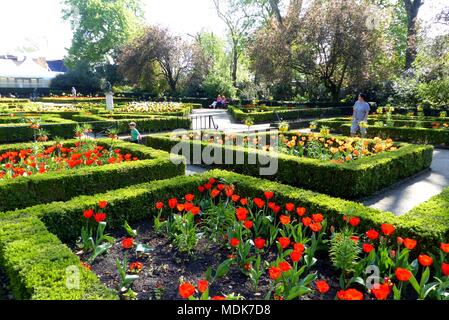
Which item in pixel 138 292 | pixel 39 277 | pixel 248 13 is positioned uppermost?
pixel 248 13

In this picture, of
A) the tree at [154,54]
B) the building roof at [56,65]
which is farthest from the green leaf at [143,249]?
the building roof at [56,65]

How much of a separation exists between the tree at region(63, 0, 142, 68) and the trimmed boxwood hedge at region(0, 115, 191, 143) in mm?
30424

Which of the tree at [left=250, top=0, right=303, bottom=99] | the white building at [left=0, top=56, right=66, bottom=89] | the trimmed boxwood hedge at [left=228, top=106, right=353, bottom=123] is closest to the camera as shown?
the trimmed boxwood hedge at [left=228, top=106, right=353, bottom=123]

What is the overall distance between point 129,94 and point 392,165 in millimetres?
35058

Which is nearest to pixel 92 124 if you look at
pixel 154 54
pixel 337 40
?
pixel 337 40

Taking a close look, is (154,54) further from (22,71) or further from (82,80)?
(22,71)

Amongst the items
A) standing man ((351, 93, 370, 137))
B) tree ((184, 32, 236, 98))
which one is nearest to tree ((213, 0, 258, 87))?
tree ((184, 32, 236, 98))

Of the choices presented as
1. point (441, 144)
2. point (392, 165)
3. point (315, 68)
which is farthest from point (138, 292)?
point (315, 68)

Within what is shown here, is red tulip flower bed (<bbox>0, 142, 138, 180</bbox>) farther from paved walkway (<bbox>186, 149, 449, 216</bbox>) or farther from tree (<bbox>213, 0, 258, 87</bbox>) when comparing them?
tree (<bbox>213, 0, 258, 87</bbox>)

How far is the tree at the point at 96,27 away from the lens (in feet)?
138

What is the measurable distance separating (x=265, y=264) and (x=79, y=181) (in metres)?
3.83

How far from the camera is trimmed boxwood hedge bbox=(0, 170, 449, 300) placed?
2.76 metres
